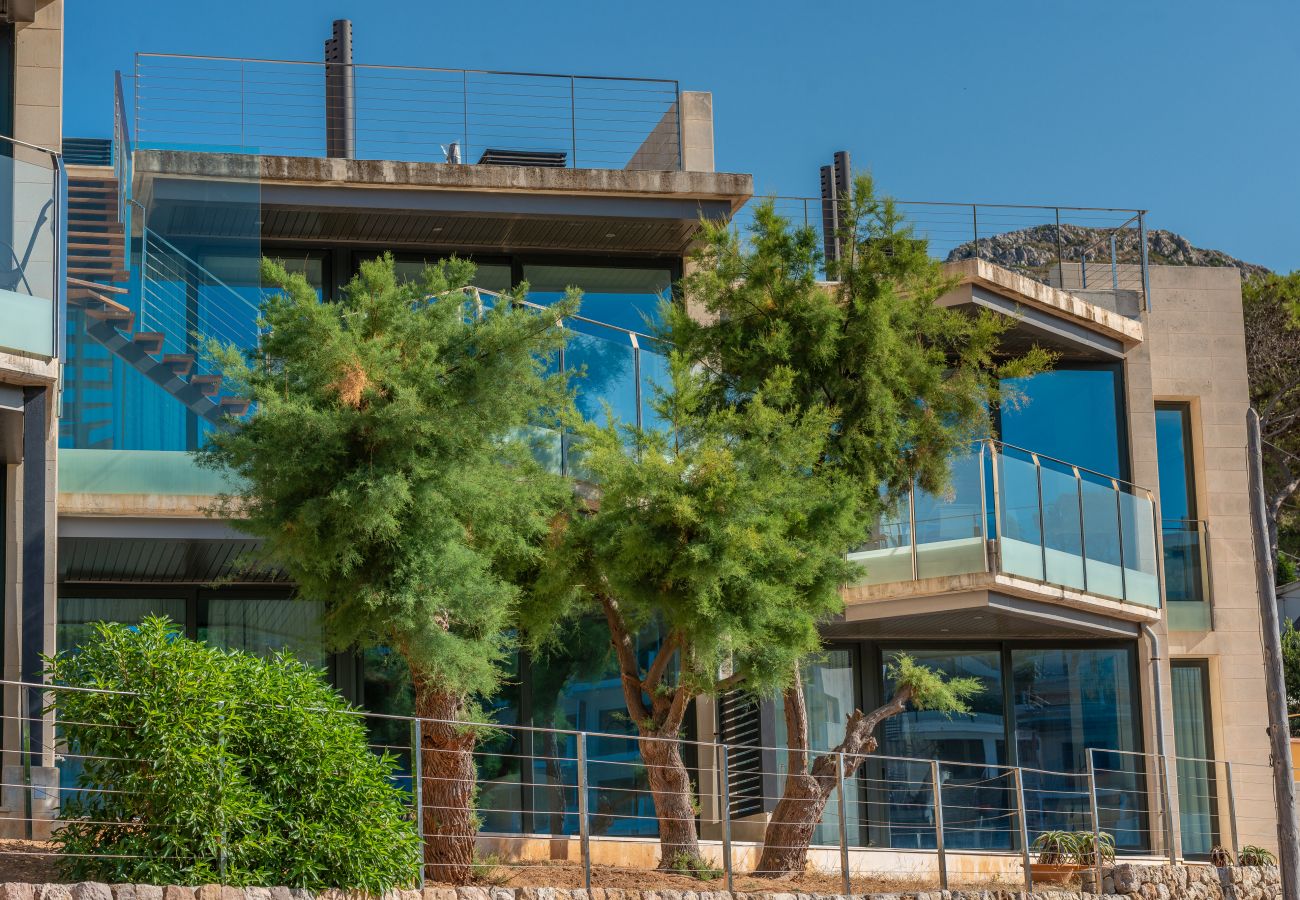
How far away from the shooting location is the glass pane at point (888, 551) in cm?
1916

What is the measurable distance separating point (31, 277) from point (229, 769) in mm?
5071

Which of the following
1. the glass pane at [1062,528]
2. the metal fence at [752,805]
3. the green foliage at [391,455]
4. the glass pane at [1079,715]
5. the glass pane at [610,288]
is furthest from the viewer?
the glass pane at [1079,715]

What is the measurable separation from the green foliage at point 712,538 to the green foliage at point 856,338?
4.74 ft

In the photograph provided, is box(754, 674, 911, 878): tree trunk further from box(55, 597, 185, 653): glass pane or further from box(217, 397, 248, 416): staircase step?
box(55, 597, 185, 653): glass pane

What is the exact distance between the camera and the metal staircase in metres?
14.2

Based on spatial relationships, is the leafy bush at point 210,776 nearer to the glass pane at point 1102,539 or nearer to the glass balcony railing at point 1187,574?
the glass pane at point 1102,539

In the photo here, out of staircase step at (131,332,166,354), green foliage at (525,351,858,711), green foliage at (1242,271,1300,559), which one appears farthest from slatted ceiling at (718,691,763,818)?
green foliage at (1242,271,1300,559)

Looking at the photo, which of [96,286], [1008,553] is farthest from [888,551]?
[96,286]

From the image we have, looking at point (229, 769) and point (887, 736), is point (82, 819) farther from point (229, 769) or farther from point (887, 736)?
point (887, 736)

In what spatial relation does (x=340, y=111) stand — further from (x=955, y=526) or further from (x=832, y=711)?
(x=832, y=711)

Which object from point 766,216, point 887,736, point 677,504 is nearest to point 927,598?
point 887,736

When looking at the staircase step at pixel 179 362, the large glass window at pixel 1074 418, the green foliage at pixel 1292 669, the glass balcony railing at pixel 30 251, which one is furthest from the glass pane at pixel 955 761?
the green foliage at pixel 1292 669

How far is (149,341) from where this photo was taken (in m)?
14.2

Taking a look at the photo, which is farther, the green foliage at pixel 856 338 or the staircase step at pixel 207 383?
the green foliage at pixel 856 338
